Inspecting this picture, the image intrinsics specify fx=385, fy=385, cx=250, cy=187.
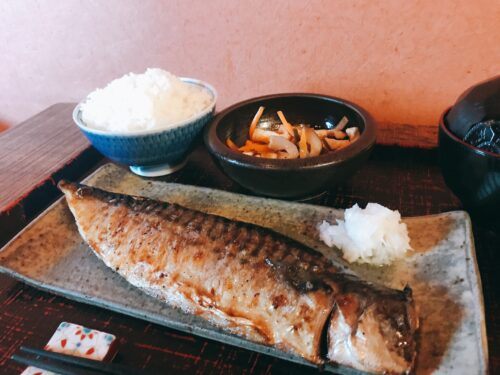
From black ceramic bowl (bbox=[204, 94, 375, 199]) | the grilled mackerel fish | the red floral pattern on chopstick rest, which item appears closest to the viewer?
the grilled mackerel fish

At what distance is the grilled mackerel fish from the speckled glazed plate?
58mm

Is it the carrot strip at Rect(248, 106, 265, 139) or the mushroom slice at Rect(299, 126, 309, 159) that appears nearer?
the mushroom slice at Rect(299, 126, 309, 159)

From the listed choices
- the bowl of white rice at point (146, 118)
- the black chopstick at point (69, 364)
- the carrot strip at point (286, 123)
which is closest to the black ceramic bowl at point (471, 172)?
the carrot strip at point (286, 123)

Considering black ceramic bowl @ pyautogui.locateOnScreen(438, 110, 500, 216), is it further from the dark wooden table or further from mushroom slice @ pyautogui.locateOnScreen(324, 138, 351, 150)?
mushroom slice @ pyautogui.locateOnScreen(324, 138, 351, 150)

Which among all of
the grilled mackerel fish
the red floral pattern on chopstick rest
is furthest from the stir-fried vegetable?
the red floral pattern on chopstick rest

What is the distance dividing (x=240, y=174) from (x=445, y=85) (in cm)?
109

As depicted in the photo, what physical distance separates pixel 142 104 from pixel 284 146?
2.16 feet

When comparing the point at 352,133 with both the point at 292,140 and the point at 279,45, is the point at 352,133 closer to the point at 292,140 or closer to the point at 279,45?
the point at 292,140

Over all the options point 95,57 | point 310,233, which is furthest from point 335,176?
point 95,57

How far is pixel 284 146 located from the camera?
1.64m

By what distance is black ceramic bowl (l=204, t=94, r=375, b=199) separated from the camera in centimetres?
140

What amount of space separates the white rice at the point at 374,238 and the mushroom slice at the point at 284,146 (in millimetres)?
392

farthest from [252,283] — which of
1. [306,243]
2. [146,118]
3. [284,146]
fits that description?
[146,118]

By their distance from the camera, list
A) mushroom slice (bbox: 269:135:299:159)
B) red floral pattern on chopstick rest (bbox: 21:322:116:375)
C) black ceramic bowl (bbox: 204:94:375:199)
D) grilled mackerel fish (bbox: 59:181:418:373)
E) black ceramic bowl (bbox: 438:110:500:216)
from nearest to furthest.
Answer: grilled mackerel fish (bbox: 59:181:418:373), red floral pattern on chopstick rest (bbox: 21:322:116:375), black ceramic bowl (bbox: 438:110:500:216), black ceramic bowl (bbox: 204:94:375:199), mushroom slice (bbox: 269:135:299:159)
